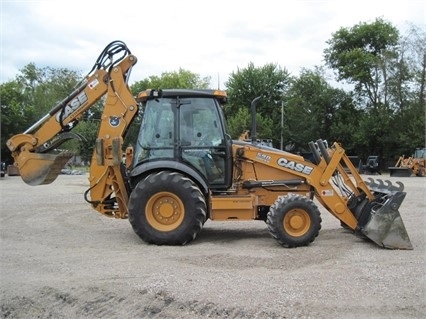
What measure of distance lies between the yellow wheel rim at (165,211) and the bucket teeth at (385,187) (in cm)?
352

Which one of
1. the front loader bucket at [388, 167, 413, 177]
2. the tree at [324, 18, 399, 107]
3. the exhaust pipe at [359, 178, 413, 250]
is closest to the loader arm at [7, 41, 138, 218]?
the exhaust pipe at [359, 178, 413, 250]

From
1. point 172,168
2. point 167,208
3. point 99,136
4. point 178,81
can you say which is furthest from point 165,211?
point 178,81

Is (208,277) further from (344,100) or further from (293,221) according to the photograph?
(344,100)

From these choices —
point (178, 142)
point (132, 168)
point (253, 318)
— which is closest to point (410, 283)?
point (253, 318)

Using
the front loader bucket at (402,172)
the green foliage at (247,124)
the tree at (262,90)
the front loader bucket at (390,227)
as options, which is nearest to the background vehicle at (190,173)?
the front loader bucket at (390,227)

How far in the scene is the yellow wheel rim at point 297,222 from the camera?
26.5ft

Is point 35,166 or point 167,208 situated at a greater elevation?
point 35,166

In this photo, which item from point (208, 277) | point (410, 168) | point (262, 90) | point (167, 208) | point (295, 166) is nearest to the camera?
point (208, 277)

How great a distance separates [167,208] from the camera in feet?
27.2

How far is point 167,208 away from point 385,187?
3926 mm

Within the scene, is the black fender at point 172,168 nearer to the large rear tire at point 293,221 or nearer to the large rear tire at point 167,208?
the large rear tire at point 167,208

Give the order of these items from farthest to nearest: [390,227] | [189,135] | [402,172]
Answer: [402,172]
[189,135]
[390,227]

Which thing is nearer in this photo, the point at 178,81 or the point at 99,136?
the point at 99,136

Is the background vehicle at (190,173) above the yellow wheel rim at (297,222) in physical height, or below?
above
